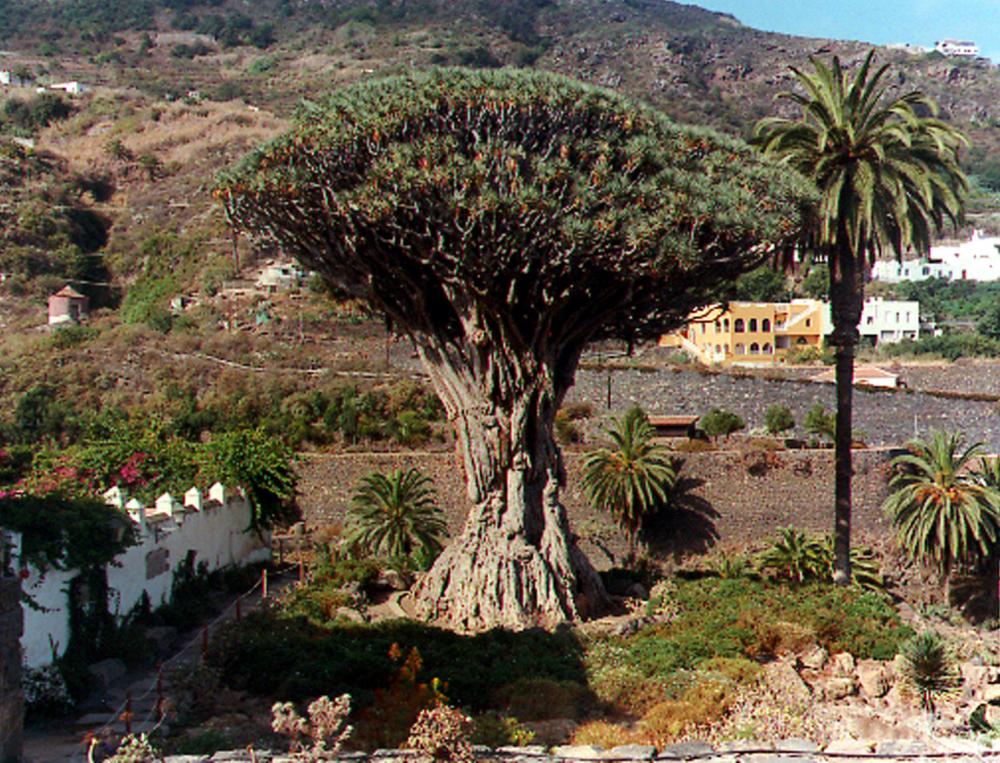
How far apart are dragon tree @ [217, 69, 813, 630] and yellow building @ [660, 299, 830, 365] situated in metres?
32.3

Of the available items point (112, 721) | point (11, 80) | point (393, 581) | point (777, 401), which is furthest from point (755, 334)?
point (11, 80)

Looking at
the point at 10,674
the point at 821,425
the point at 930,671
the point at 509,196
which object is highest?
the point at 509,196

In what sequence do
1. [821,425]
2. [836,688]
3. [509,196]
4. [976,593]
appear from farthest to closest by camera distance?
[821,425] → [976,593] → [509,196] → [836,688]

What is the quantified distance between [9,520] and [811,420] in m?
21.8

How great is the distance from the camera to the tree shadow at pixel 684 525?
25.1m

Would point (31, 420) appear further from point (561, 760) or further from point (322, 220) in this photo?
point (561, 760)

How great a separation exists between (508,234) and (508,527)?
4561 millimetres

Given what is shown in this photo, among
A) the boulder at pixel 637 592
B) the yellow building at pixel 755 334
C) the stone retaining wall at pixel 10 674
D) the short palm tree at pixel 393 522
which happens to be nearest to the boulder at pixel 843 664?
the boulder at pixel 637 592

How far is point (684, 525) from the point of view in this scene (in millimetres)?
25234

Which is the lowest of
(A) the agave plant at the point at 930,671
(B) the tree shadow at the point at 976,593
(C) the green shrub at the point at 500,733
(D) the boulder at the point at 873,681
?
(B) the tree shadow at the point at 976,593

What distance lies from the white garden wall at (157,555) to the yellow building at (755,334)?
101 feet

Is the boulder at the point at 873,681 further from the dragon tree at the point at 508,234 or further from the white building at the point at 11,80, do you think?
the white building at the point at 11,80

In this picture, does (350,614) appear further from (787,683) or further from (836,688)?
(836,688)

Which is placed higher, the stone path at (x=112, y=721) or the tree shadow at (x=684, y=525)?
the stone path at (x=112, y=721)
